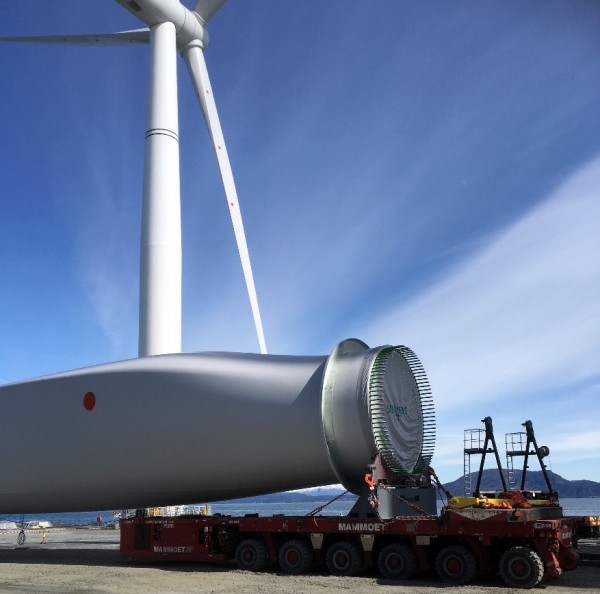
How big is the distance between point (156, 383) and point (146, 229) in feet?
33.7

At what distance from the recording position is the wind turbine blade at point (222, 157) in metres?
29.9

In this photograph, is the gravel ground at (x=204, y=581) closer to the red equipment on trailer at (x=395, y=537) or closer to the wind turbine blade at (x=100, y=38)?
the red equipment on trailer at (x=395, y=537)

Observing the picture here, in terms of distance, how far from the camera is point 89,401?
21.8 metres

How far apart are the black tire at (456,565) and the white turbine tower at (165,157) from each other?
45.3 ft

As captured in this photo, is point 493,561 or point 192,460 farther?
point 192,460

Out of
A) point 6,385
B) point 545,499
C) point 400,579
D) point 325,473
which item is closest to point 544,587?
point 400,579

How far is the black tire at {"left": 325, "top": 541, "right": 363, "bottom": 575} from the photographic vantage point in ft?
57.8

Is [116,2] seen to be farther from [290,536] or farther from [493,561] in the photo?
[493,561]

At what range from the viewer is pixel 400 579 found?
16.9 metres

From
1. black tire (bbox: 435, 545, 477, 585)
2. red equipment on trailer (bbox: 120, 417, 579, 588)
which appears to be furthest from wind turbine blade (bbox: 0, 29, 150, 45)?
black tire (bbox: 435, 545, 477, 585)

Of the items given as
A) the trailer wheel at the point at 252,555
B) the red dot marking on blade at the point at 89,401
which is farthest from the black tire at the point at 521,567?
the red dot marking on blade at the point at 89,401

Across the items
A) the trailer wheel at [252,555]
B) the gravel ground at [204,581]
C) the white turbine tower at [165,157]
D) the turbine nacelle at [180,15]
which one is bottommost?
the gravel ground at [204,581]

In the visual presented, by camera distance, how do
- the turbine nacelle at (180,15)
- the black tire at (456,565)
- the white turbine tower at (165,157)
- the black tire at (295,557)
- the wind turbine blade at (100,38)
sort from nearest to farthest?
the black tire at (456,565) < the black tire at (295,557) < the white turbine tower at (165,157) < the turbine nacelle at (180,15) < the wind turbine blade at (100,38)

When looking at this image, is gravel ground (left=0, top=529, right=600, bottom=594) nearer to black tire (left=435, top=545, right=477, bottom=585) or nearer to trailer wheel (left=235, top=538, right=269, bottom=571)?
black tire (left=435, top=545, right=477, bottom=585)
